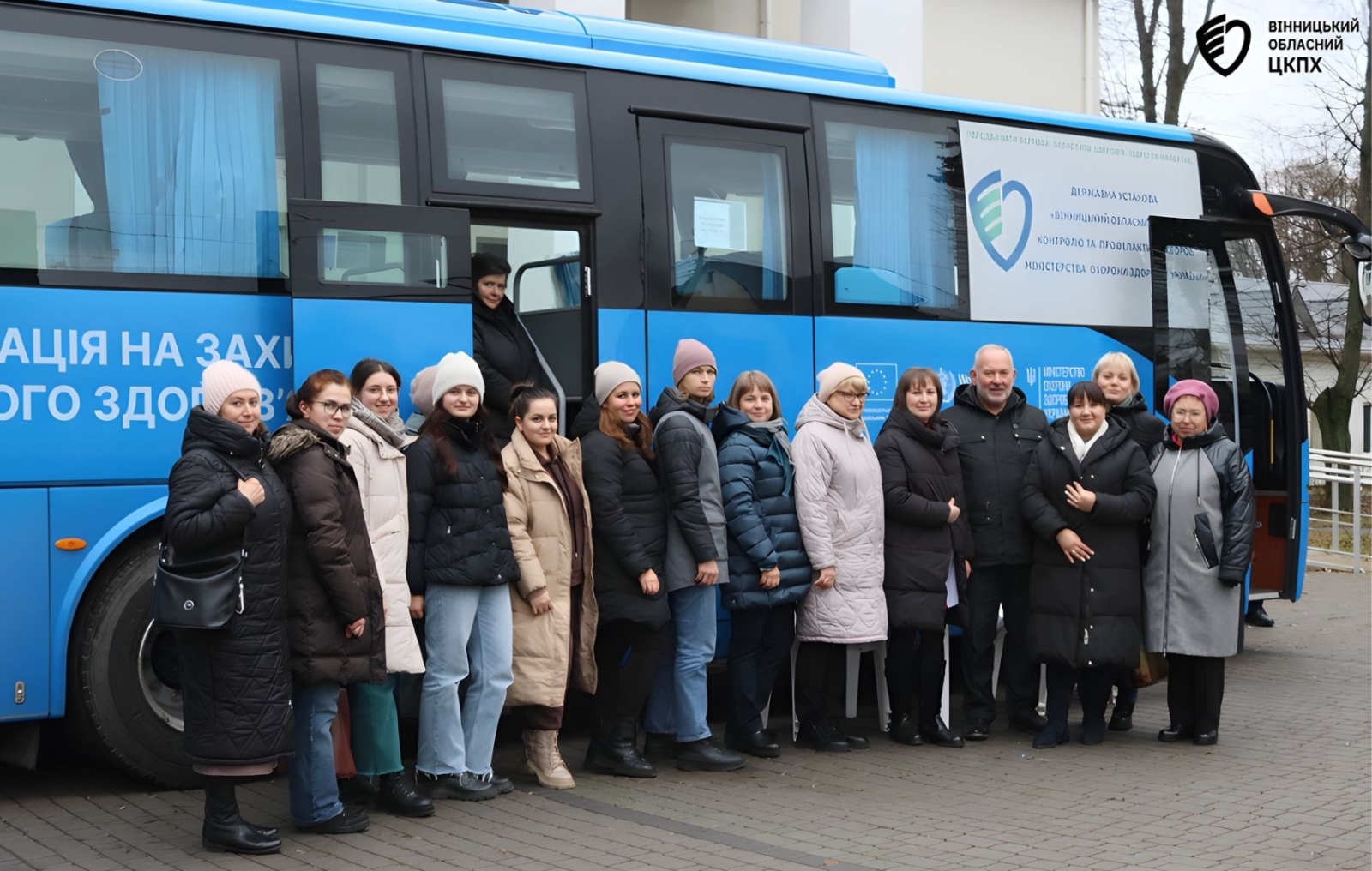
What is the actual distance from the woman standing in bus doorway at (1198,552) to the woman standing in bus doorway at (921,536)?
1025 millimetres

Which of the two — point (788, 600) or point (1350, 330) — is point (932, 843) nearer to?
point (788, 600)

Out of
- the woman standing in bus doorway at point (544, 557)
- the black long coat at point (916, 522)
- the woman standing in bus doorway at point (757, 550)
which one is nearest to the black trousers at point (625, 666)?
the woman standing in bus doorway at point (544, 557)

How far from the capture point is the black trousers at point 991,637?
8430 millimetres

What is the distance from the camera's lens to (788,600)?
302 inches

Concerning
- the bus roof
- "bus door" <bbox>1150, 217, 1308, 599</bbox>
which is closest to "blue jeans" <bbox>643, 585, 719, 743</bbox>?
the bus roof

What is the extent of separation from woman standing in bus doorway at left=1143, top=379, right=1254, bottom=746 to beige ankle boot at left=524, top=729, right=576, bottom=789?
10.3 feet

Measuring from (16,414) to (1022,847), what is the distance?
14.4 feet

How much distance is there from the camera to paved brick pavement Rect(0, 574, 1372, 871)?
233 inches

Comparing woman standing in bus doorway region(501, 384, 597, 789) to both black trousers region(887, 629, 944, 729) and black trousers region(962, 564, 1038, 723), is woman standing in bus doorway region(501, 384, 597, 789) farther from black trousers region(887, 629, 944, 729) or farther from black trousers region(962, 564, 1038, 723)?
black trousers region(962, 564, 1038, 723)

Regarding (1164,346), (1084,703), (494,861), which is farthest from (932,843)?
(1164,346)

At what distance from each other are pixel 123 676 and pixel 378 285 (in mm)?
2042

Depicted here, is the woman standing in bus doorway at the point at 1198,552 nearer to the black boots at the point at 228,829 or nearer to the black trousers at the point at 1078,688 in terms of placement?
the black trousers at the point at 1078,688

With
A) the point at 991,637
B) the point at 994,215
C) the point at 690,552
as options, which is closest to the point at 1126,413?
the point at 991,637

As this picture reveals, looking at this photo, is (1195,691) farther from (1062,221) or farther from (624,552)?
(624,552)
